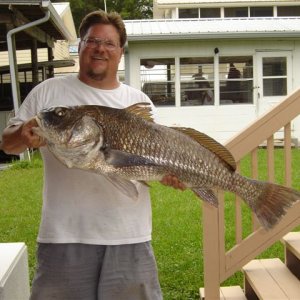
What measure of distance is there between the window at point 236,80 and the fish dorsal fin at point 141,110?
12558 millimetres

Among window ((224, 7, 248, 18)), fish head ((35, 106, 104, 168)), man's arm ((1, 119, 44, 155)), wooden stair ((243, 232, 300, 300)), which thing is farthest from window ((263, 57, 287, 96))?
fish head ((35, 106, 104, 168))

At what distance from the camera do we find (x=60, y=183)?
265 cm

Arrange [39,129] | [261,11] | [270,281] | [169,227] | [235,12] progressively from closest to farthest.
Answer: [39,129] → [270,281] → [169,227] → [235,12] → [261,11]

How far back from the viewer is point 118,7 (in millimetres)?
39594

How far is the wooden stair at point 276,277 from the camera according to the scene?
4.09 m

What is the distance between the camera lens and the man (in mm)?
2641

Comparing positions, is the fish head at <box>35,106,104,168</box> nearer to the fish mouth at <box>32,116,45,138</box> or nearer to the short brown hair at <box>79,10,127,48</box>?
the fish mouth at <box>32,116,45,138</box>

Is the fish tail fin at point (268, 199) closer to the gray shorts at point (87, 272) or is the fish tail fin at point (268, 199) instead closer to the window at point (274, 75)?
the gray shorts at point (87, 272)

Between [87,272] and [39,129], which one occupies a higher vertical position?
[39,129]

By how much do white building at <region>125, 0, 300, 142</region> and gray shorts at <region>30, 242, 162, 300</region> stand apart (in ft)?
39.1

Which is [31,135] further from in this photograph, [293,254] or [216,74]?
[216,74]

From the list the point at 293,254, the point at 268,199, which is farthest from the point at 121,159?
the point at 293,254

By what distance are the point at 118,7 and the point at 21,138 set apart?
38.5m

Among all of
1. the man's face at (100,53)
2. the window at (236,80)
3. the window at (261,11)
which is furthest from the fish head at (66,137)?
the window at (261,11)
